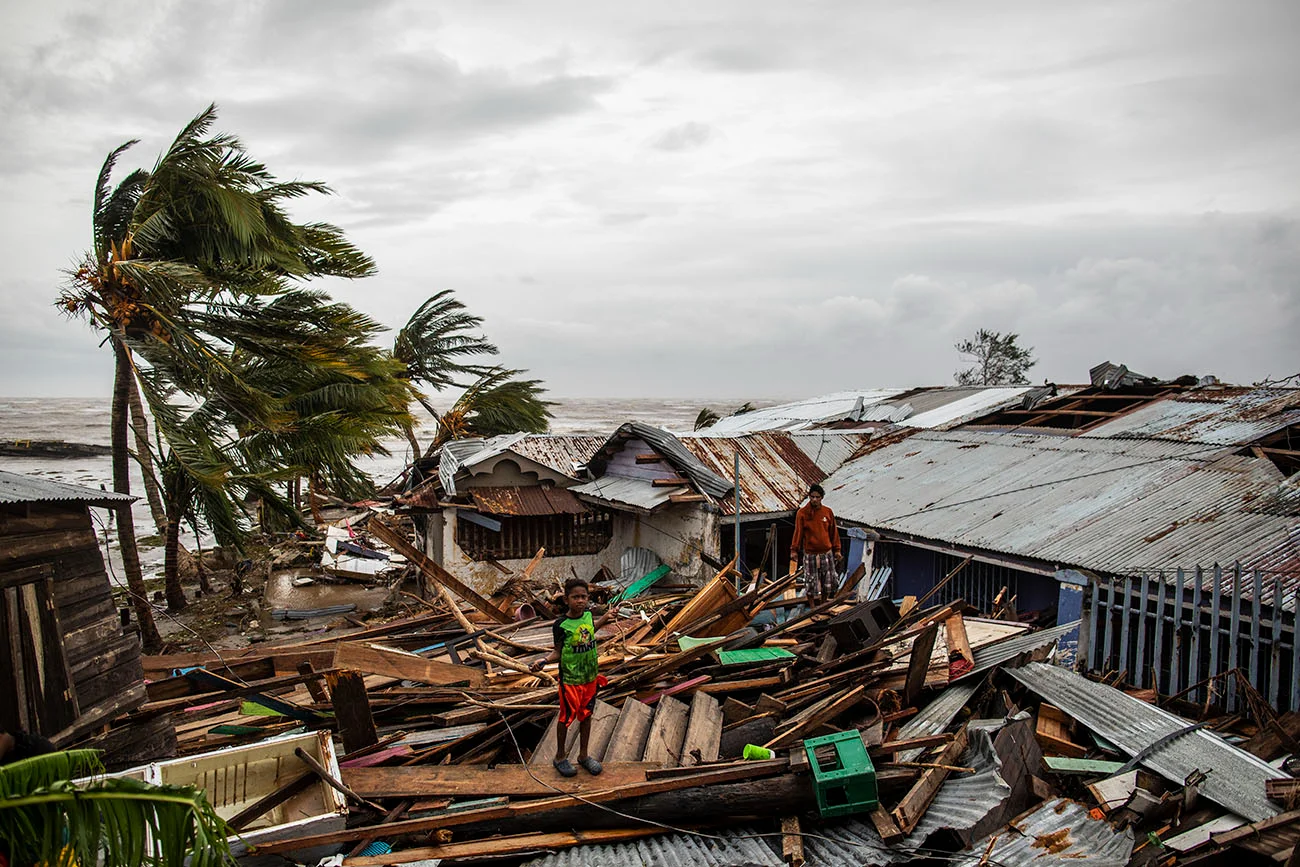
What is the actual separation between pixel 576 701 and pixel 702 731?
1359mm

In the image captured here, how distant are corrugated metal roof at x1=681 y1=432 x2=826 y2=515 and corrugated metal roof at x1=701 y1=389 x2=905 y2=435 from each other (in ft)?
6.94

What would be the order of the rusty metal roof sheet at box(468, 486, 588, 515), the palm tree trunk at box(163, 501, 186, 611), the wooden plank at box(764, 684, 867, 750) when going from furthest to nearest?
the rusty metal roof sheet at box(468, 486, 588, 515), the palm tree trunk at box(163, 501, 186, 611), the wooden plank at box(764, 684, 867, 750)

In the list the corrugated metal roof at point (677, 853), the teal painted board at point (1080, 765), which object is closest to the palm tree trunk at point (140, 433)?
the corrugated metal roof at point (677, 853)

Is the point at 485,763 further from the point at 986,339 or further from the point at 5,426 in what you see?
the point at 5,426

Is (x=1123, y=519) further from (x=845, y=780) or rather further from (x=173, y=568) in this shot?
(x=173, y=568)

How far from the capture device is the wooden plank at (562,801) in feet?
19.8

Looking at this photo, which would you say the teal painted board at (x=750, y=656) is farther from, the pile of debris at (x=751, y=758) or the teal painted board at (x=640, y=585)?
the teal painted board at (x=640, y=585)

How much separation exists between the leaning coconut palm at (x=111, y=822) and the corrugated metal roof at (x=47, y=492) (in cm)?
377

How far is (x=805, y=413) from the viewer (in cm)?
2152

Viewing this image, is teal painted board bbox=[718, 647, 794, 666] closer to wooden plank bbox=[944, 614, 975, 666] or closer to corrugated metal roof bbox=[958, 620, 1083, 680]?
wooden plank bbox=[944, 614, 975, 666]

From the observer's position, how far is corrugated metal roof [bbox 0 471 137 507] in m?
6.25

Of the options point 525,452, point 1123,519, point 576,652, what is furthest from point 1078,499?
point 525,452

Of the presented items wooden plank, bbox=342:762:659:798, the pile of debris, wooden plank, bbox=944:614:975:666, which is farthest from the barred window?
wooden plank, bbox=342:762:659:798

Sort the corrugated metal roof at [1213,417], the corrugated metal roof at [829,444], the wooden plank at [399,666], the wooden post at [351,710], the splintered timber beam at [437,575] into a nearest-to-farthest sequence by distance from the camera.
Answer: the wooden post at [351,710]
the wooden plank at [399,666]
the splintered timber beam at [437,575]
the corrugated metal roof at [1213,417]
the corrugated metal roof at [829,444]
